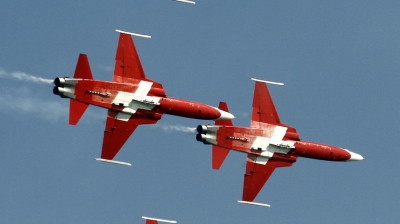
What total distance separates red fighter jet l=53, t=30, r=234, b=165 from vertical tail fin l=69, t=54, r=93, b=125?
124mm

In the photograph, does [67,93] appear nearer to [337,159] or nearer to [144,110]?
[144,110]

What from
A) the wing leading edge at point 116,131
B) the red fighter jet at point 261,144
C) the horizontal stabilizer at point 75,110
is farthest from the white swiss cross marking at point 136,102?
the red fighter jet at point 261,144

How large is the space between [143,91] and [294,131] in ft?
44.6

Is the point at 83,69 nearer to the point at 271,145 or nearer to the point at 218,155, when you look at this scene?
the point at 218,155

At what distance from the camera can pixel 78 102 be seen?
11556cm

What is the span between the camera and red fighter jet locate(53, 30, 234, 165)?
381 feet

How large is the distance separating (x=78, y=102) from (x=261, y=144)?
15.8 meters

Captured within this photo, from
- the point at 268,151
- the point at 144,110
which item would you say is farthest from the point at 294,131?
the point at 144,110

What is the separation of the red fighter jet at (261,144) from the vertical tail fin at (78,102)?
1126cm

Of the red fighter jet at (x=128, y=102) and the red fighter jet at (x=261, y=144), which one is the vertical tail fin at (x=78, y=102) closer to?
the red fighter jet at (x=128, y=102)

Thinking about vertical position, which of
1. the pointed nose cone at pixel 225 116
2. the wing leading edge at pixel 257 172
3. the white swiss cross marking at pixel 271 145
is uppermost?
the pointed nose cone at pixel 225 116

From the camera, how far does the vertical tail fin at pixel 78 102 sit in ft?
377

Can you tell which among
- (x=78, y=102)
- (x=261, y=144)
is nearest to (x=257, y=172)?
(x=261, y=144)

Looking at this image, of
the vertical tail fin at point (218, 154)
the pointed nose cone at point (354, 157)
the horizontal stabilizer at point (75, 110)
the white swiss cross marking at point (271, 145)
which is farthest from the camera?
the pointed nose cone at point (354, 157)
